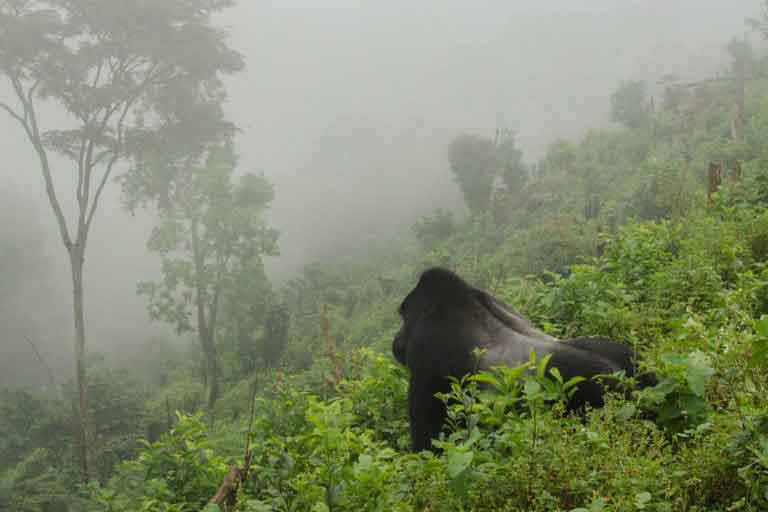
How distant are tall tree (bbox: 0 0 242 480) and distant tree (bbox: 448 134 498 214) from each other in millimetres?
15462

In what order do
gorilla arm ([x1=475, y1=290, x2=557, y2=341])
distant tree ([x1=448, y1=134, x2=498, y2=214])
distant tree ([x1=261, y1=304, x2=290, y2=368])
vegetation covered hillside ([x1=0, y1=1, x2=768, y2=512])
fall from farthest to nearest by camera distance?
1. distant tree ([x1=448, y1=134, x2=498, y2=214])
2. distant tree ([x1=261, y1=304, x2=290, y2=368])
3. gorilla arm ([x1=475, y1=290, x2=557, y2=341])
4. vegetation covered hillside ([x1=0, y1=1, x2=768, y2=512])

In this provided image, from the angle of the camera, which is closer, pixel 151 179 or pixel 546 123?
pixel 151 179

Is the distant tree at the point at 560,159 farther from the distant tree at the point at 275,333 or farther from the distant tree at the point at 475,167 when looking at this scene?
the distant tree at the point at 275,333

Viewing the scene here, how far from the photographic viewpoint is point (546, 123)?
162 feet

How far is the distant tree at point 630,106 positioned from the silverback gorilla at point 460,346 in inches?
941

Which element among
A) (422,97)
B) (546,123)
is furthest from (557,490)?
(422,97)

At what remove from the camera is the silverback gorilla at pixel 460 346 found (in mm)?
2898

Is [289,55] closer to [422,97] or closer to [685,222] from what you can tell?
[422,97]

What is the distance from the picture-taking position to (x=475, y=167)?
28.3 metres

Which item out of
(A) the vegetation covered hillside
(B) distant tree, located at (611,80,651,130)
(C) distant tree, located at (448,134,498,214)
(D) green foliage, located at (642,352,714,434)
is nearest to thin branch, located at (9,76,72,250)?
(A) the vegetation covered hillside

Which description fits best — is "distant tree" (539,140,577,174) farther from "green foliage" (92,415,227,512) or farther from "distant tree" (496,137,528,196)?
"green foliage" (92,415,227,512)

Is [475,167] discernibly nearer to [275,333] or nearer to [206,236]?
[206,236]

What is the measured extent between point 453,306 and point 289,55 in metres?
76.0

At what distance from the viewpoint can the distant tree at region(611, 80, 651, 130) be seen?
25028mm
